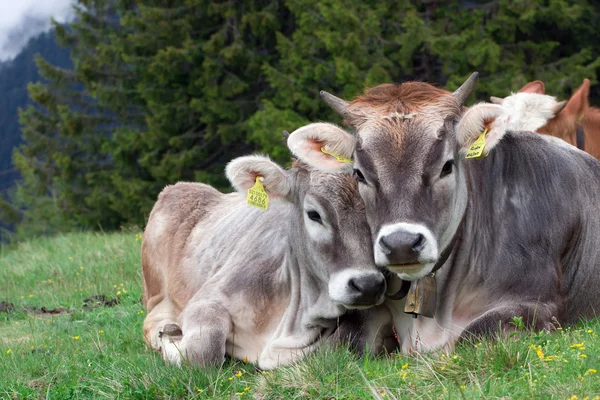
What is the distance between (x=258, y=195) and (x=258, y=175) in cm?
A: 16

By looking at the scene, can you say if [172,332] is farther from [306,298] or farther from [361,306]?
[361,306]

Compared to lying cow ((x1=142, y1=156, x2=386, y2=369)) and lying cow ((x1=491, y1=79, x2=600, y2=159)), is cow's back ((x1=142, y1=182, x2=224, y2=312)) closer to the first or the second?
lying cow ((x1=142, y1=156, x2=386, y2=369))

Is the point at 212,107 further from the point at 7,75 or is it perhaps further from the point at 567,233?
the point at 7,75

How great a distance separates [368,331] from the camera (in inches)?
243

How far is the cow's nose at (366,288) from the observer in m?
5.73

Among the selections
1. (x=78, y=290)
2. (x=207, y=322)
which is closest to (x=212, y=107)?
(x=78, y=290)

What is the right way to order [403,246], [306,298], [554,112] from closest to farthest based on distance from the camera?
[403,246]
[306,298]
[554,112]

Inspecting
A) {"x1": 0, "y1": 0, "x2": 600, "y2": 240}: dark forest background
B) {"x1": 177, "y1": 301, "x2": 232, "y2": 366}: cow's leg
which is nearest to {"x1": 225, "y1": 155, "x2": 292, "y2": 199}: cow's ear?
{"x1": 177, "y1": 301, "x2": 232, "y2": 366}: cow's leg

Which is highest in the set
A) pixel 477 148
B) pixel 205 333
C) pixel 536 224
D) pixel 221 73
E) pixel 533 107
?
pixel 477 148

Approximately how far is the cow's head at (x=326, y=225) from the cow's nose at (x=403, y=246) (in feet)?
2.20

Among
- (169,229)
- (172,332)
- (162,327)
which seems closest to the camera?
(172,332)

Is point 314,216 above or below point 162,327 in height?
above

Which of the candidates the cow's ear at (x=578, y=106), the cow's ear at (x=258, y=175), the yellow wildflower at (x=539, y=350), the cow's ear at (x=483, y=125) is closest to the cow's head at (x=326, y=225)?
the cow's ear at (x=258, y=175)

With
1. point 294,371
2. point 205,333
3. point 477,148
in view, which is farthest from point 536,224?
point 205,333
